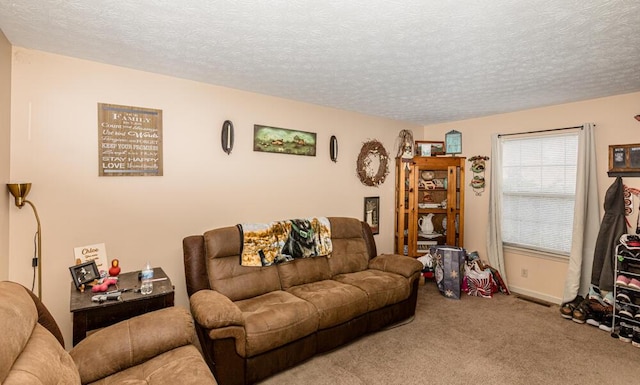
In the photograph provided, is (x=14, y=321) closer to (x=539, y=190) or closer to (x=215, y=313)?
(x=215, y=313)

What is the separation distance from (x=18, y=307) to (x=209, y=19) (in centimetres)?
170

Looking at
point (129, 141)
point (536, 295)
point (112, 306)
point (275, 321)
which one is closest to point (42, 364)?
point (112, 306)

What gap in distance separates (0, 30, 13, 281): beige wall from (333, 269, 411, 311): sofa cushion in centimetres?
265

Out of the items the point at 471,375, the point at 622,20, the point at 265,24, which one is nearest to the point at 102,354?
the point at 265,24

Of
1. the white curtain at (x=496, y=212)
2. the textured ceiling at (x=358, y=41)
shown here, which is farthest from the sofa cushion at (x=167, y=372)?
the white curtain at (x=496, y=212)

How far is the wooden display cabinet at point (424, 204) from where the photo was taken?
15.0ft

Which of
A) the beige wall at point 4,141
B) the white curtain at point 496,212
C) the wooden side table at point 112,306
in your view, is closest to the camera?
the wooden side table at point 112,306

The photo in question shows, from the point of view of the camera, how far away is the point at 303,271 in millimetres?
3207

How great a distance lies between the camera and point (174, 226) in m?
2.97

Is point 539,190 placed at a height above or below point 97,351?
above

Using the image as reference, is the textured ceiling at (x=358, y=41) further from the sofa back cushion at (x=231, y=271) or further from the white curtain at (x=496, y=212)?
the sofa back cushion at (x=231, y=271)

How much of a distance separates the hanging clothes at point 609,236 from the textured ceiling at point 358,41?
1.08 meters

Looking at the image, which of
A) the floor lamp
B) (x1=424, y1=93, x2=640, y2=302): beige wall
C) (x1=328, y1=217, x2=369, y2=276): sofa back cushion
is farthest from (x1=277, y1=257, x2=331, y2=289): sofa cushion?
(x1=424, y1=93, x2=640, y2=302): beige wall

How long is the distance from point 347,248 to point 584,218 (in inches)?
106
